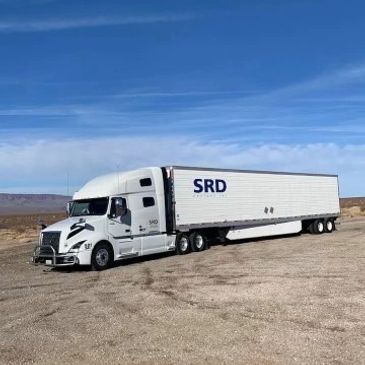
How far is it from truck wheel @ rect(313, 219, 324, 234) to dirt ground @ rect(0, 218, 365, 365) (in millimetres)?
13619

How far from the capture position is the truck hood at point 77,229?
19.8 m

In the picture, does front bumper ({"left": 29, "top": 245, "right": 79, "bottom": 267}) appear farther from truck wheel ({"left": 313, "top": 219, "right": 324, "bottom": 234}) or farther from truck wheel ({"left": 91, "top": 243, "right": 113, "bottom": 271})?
truck wheel ({"left": 313, "top": 219, "right": 324, "bottom": 234})

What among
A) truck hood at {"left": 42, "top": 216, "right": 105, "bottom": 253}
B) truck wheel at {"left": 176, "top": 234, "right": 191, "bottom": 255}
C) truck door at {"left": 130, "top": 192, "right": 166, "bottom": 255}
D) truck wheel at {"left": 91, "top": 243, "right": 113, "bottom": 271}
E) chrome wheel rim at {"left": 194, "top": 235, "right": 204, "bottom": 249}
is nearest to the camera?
truck hood at {"left": 42, "top": 216, "right": 105, "bottom": 253}

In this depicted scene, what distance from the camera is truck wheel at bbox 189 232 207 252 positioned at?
82.8 feet

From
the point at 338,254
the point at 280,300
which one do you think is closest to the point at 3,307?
the point at 280,300

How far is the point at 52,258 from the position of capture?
19.8 m

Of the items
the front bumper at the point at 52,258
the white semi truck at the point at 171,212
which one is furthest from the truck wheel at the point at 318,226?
the front bumper at the point at 52,258

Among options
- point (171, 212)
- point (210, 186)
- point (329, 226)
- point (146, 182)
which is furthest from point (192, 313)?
point (329, 226)

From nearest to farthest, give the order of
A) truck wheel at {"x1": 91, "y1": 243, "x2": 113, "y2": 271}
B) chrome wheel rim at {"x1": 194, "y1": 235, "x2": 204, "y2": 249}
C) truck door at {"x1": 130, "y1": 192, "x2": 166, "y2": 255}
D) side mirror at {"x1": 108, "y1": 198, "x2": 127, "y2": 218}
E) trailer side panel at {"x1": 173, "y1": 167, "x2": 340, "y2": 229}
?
truck wheel at {"x1": 91, "y1": 243, "x2": 113, "y2": 271}, side mirror at {"x1": 108, "y1": 198, "x2": 127, "y2": 218}, truck door at {"x1": 130, "y1": 192, "x2": 166, "y2": 255}, trailer side panel at {"x1": 173, "y1": 167, "x2": 340, "y2": 229}, chrome wheel rim at {"x1": 194, "y1": 235, "x2": 204, "y2": 249}

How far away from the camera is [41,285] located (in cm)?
1686

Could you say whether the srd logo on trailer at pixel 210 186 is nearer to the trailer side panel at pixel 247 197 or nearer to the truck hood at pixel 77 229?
the trailer side panel at pixel 247 197

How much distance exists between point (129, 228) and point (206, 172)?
572cm

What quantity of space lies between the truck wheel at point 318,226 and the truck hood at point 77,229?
651 inches

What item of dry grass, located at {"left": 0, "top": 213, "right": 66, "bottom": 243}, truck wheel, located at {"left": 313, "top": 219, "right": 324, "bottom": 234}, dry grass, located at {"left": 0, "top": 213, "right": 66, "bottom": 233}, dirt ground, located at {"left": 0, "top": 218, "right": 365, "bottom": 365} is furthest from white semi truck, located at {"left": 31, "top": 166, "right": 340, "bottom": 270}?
dry grass, located at {"left": 0, "top": 213, "right": 66, "bottom": 233}
